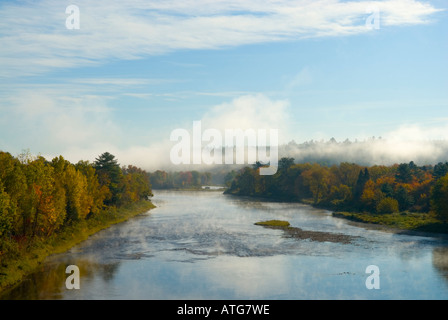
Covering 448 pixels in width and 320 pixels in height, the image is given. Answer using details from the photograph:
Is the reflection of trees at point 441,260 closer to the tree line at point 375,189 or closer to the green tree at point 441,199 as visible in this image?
the green tree at point 441,199

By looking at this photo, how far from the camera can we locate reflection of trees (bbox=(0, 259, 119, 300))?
42.6 metres

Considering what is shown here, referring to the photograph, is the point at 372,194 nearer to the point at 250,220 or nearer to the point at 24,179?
the point at 250,220

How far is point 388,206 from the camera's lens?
10669cm

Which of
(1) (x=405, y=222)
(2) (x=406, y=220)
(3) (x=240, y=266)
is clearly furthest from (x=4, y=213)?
(2) (x=406, y=220)

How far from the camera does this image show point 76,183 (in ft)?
243

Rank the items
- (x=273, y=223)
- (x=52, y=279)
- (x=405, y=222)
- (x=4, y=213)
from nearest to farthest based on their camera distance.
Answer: (x=52, y=279) → (x=4, y=213) → (x=405, y=222) → (x=273, y=223)

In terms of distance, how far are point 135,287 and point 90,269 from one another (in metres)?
9.71

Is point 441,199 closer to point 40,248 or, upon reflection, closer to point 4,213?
point 40,248

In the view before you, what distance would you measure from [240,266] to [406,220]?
54399mm

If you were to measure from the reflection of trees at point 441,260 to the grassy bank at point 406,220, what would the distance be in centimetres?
1976

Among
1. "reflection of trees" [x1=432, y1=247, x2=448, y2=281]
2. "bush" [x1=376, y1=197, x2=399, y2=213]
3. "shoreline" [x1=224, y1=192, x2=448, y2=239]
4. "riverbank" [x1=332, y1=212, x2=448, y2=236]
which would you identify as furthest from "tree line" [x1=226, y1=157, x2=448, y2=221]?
"reflection of trees" [x1=432, y1=247, x2=448, y2=281]
